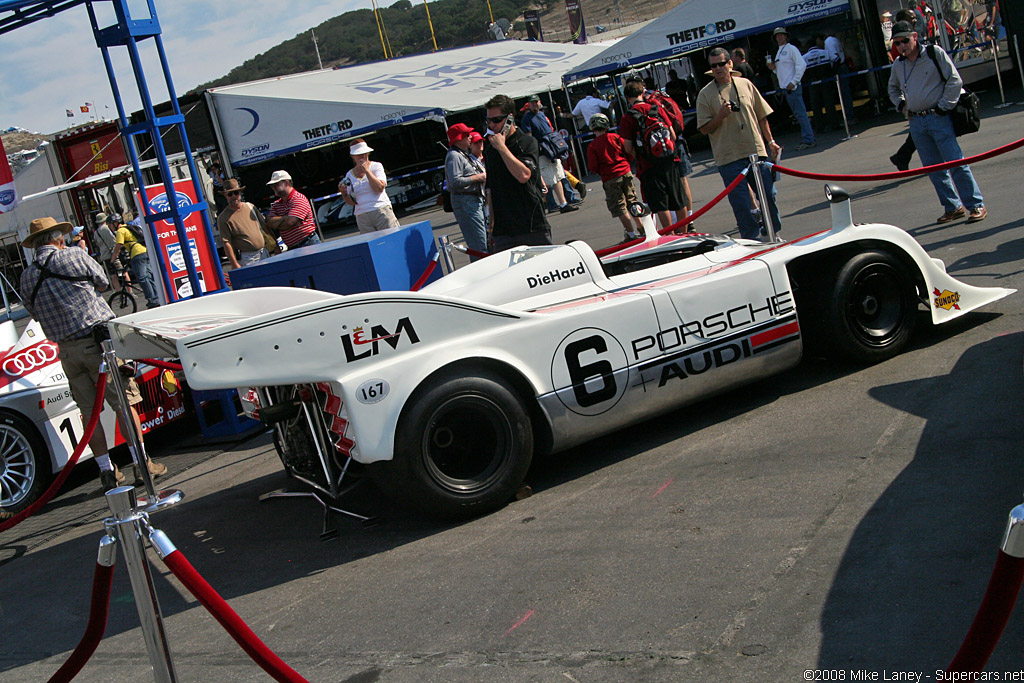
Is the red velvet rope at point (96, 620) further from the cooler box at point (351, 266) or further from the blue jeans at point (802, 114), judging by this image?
the blue jeans at point (802, 114)

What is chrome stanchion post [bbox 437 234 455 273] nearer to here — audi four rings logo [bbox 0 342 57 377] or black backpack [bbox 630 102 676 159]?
black backpack [bbox 630 102 676 159]

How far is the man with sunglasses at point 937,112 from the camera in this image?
26.5 feet

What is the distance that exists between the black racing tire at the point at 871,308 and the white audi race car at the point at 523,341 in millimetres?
12

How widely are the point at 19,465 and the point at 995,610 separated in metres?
6.39

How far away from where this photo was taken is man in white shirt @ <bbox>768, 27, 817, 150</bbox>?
52.9 ft

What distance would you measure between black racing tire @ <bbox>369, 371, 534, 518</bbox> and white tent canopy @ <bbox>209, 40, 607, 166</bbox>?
16115mm

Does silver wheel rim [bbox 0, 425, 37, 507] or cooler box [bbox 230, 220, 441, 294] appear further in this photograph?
cooler box [bbox 230, 220, 441, 294]

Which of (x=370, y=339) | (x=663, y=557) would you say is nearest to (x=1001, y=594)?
(x=663, y=557)

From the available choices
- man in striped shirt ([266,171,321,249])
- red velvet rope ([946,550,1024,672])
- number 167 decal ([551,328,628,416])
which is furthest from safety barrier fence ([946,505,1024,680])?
man in striped shirt ([266,171,321,249])

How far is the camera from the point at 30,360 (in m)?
6.88

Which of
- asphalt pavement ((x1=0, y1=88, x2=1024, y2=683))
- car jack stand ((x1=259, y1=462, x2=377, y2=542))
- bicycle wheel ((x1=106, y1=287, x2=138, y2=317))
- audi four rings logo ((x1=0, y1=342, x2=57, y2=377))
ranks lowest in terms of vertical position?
asphalt pavement ((x1=0, y1=88, x2=1024, y2=683))

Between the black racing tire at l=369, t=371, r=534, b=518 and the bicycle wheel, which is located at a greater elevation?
the bicycle wheel

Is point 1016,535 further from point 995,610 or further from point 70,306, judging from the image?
point 70,306

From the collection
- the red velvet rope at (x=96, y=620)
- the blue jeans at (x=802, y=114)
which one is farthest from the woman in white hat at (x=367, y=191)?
the blue jeans at (x=802, y=114)
